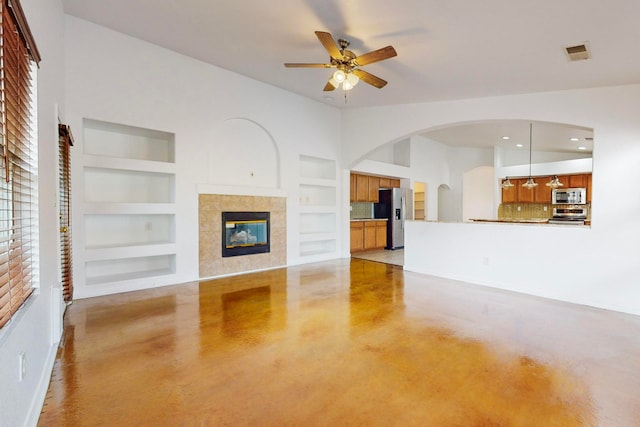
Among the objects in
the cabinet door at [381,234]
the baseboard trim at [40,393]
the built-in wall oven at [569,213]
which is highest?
the built-in wall oven at [569,213]

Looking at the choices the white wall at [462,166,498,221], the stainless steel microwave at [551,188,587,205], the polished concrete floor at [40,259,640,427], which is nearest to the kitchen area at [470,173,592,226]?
the stainless steel microwave at [551,188,587,205]

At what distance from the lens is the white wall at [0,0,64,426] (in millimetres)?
1514

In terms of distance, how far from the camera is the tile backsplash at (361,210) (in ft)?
29.2

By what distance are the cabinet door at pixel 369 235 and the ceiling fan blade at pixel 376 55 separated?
5501 millimetres

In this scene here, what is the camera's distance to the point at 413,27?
3.34m

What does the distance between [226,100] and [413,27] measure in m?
3.34

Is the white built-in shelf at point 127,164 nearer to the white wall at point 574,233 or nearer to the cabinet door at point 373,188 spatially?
the white wall at point 574,233

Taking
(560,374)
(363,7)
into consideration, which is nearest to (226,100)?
(363,7)

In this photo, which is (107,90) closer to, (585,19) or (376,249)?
(585,19)

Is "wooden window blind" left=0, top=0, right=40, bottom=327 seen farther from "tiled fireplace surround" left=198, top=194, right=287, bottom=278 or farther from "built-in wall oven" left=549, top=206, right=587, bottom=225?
"built-in wall oven" left=549, top=206, right=587, bottom=225

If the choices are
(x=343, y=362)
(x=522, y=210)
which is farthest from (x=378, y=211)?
(x=343, y=362)

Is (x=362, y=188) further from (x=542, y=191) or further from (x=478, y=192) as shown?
(x=542, y=191)

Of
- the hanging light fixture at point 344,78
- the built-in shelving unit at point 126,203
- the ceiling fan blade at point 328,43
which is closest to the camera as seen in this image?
the ceiling fan blade at point 328,43

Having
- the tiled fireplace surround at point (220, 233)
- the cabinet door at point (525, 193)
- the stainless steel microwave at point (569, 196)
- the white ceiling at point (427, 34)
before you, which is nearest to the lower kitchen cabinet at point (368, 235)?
the tiled fireplace surround at point (220, 233)
